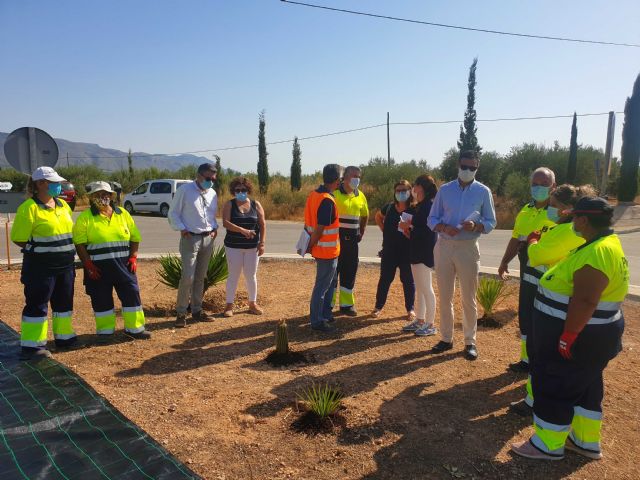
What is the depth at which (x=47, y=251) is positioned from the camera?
445 centimetres

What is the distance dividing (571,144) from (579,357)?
2849cm

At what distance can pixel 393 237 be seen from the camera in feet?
18.6

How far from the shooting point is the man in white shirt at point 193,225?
5379 mm

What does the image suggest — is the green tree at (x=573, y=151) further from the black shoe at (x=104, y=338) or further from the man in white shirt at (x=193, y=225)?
the black shoe at (x=104, y=338)

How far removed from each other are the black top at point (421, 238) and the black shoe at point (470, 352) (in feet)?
3.33

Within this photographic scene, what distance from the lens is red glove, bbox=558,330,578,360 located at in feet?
8.68

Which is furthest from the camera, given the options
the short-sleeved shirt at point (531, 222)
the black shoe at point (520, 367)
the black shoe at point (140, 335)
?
the black shoe at point (140, 335)

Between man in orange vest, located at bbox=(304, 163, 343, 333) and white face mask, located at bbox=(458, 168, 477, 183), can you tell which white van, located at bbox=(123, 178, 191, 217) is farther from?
white face mask, located at bbox=(458, 168, 477, 183)

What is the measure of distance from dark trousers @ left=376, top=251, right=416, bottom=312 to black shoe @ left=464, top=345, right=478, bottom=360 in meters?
1.33

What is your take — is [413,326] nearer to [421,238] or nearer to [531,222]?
[421,238]

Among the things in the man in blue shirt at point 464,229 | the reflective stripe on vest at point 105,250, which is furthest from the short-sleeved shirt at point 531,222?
the reflective stripe on vest at point 105,250

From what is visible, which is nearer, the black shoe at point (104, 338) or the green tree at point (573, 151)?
the black shoe at point (104, 338)

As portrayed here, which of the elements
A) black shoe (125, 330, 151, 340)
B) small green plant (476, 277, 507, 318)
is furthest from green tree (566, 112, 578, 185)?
black shoe (125, 330, 151, 340)

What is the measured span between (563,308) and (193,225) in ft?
12.7
